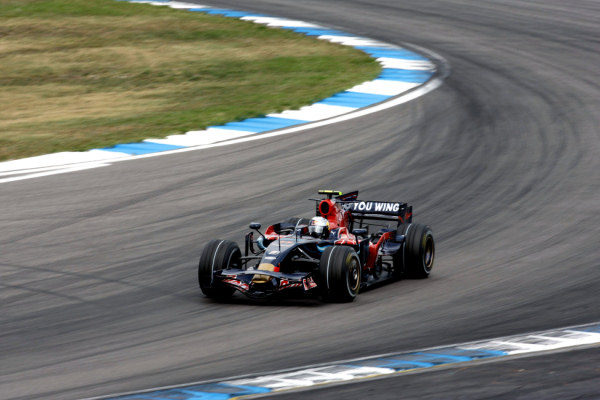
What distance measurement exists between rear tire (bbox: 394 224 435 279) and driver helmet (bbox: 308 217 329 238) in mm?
842

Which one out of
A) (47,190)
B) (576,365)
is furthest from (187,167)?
(576,365)

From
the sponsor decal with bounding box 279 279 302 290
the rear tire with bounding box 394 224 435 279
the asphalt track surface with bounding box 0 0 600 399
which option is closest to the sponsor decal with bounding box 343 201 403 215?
the rear tire with bounding box 394 224 435 279

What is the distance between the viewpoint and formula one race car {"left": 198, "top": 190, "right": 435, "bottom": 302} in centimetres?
924

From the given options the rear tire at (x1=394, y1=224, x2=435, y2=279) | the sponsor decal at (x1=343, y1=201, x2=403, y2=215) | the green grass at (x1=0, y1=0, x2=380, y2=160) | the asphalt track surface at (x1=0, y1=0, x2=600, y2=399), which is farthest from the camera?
the green grass at (x1=0, y1=0, x2=380, y2=160)

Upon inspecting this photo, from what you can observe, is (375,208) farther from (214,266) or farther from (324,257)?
(214,266)

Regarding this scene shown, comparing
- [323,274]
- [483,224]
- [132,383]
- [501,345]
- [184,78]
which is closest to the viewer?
[132,383]

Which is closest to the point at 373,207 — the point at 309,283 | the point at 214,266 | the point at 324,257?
the point at 324,257

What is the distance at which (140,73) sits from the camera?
21.8 m

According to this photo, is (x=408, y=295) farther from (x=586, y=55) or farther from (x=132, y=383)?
(x=586, y=55)

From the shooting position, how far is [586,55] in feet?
75.9

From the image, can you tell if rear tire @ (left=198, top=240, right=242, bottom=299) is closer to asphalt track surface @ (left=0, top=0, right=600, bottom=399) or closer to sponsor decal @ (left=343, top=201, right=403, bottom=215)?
asphalt track surface @ (left=0, top=0, right=600, bottom=399)

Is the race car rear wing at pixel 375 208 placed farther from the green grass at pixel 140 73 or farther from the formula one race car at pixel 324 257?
the green grass at pixel 140 73

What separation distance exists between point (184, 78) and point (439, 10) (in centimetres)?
987

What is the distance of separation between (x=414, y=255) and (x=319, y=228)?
3.37ft
